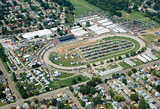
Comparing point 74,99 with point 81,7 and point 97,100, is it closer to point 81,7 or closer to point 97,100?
point 97,100

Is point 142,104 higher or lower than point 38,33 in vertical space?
lower

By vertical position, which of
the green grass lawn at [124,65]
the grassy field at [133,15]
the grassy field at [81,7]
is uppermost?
the grassy field at [81,7]

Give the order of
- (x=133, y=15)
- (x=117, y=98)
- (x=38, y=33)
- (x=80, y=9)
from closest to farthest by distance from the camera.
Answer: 1. (x=117, y=98)
2. (x=38, y=33)
3. (x=133, y=15)
4. (x=80, y=9)

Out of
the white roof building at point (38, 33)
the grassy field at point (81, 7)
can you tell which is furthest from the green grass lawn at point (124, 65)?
the grassy field at point (81, 7)

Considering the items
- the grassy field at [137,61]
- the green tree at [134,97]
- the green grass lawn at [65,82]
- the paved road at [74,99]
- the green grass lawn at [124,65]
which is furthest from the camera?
the grassy field at [137,61]

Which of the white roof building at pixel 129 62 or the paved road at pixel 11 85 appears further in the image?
the white roof building at pixel 129 62

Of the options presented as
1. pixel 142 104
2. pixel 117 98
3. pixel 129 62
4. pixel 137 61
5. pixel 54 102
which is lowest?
pixel 54 102

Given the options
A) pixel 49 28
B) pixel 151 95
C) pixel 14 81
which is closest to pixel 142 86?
pixel 151 95

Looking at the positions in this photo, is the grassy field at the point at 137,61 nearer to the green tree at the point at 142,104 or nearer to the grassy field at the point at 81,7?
the green tree at the point at 142,104

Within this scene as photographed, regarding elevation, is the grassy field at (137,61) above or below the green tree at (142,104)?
above

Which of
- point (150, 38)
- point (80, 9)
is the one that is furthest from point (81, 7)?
point (150, 38)
